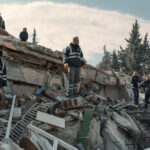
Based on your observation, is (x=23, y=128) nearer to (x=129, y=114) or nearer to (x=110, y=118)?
(x=110, y=118)

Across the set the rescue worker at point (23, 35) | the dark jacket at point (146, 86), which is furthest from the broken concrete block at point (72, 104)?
the rescue worker at point (23, 35)

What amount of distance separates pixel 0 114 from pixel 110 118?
11.9ft

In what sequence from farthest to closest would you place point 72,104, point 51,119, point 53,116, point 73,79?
point 73,79
point 72,104
point 53,116
point 51,119

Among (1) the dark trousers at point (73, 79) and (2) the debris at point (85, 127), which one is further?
(1) the dark trousers at point (73, 79)

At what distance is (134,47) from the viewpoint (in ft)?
110

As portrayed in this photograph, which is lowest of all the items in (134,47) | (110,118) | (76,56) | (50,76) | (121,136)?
(121,136)

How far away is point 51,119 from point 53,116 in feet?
0.44

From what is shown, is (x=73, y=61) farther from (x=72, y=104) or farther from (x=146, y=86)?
(x=146, y=86)

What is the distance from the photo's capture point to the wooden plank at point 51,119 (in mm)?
5484

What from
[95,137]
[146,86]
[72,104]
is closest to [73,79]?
[72,104]

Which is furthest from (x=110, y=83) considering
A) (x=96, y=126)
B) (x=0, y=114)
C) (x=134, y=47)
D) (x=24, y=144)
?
(x=134, y=47)

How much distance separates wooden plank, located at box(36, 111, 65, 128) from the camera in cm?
548

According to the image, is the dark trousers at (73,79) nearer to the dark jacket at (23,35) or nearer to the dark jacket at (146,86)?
the dark jacket at (146,86)

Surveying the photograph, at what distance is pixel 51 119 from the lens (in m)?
5.59
